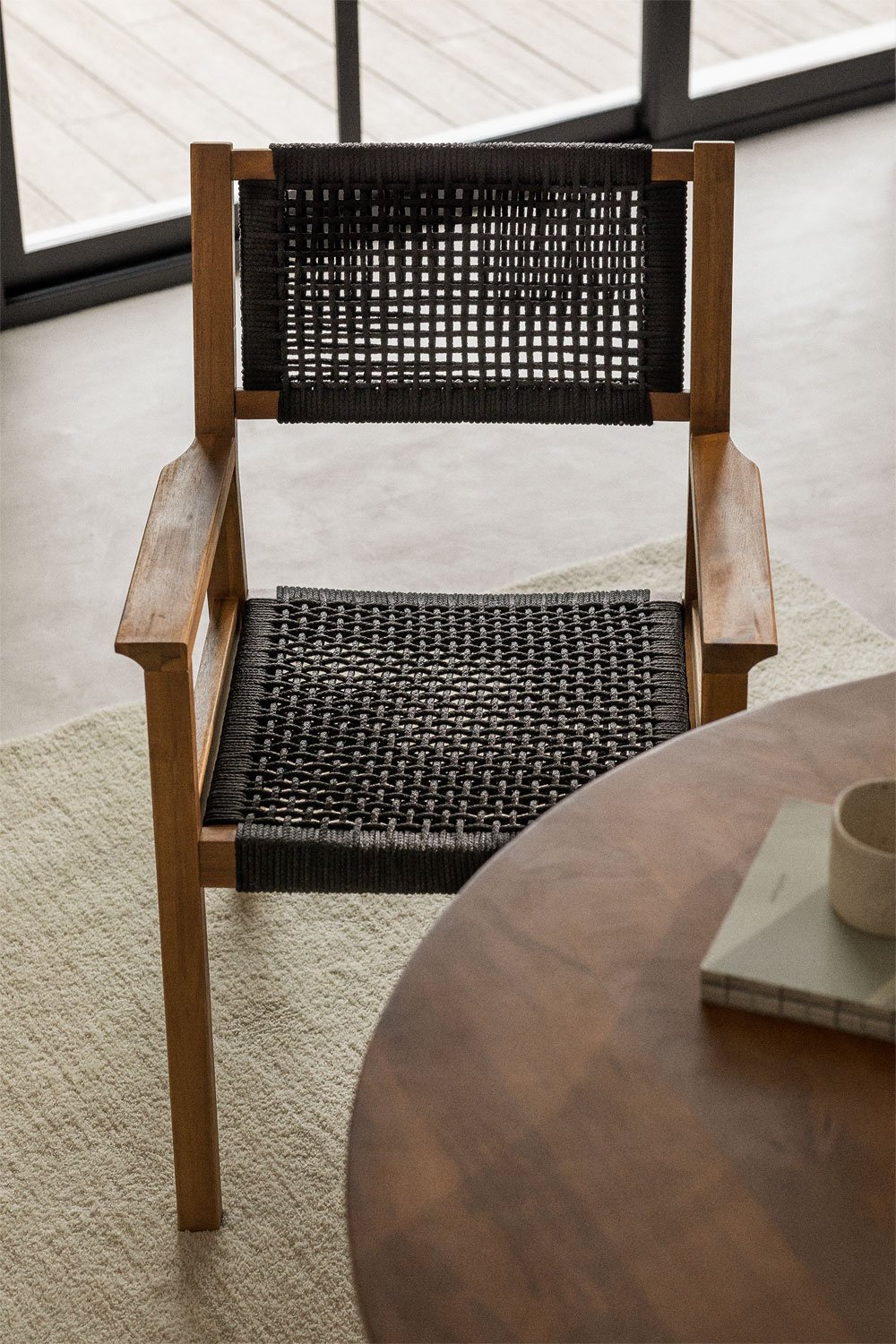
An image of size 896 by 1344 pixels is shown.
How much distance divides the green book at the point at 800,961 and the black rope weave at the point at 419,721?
17.0 inches

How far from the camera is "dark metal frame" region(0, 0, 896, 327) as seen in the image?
3.17 m

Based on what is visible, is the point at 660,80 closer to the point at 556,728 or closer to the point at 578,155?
the point at 578,155

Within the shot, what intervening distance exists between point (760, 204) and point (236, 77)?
112cm

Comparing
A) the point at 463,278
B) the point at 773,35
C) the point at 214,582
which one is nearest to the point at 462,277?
the point at 463,278

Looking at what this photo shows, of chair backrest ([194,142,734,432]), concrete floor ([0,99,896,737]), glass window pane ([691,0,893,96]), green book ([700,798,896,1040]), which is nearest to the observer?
green book ([700,798,896,1040])

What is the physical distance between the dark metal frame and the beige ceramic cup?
2507mm

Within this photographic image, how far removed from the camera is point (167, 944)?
139cm

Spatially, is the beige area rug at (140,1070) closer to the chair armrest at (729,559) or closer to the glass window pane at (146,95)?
the chair armrest at (729,559)

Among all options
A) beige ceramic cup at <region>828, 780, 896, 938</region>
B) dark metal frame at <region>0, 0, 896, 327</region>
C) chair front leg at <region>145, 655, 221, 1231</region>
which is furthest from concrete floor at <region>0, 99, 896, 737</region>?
beige ceramic cup at <region>828, 780, 896, 938</region>

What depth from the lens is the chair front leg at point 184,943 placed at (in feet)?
4.28

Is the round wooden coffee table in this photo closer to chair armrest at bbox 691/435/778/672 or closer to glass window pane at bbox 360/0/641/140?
chair armrest at bbox 691/435/778/672

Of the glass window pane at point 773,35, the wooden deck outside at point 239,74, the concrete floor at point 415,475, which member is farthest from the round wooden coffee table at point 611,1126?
the glass window pane at point 773,35

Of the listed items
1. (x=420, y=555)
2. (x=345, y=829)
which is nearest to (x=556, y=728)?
(x=345, y=829)

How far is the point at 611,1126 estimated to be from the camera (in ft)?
2.73
